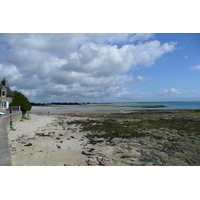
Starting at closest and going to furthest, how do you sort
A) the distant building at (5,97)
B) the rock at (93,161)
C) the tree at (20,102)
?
1. the rock at (93,161)
2. the tree at (20,102)
3. the distant building at (5,97)

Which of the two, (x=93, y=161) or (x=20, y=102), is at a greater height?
(x=20, y=102)

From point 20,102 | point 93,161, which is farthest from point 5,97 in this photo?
point 93,161

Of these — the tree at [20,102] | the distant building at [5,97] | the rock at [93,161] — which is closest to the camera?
the rock at [93,161]

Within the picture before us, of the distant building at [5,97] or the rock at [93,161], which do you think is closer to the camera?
the rock at [93,161]

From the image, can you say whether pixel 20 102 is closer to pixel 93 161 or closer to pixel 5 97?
pixel 5 97

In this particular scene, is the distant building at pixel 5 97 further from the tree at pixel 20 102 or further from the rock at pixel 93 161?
the rock at pixel 93 161

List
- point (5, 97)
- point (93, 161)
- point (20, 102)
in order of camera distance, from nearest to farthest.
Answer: point (93, 161), point (20, 102), point (5, 97)

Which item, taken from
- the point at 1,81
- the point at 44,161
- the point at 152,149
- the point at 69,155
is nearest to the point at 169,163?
the point at 152,149

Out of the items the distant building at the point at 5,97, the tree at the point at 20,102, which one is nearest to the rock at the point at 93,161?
the tree at the point at 20,102

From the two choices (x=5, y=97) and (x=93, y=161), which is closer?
(x=93, y=161)

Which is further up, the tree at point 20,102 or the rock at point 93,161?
the tree at point 20,102

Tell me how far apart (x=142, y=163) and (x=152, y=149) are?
3001 millimetres

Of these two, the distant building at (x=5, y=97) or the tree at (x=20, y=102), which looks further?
the distant building at (x=5, y=97)

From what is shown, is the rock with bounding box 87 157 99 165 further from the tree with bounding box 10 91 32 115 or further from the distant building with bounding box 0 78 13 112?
the distant building with bounding box 0 78 13 112
